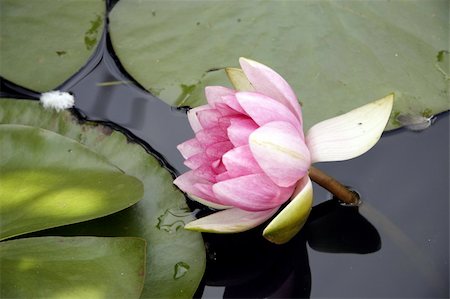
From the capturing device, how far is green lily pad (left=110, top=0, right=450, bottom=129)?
151cm

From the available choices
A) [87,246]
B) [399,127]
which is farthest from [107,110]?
[399,127]

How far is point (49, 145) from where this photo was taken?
1.40 meters

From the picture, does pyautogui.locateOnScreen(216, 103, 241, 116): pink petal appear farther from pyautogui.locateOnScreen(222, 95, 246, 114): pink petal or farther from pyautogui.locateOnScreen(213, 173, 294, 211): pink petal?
pyautogui.locateOnScreen(213, 173, 294, 211): pink petal

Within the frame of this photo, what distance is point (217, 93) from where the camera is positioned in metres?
1.25

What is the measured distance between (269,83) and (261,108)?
0.29ft

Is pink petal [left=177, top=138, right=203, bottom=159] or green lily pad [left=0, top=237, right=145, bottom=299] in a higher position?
pink petal [left=177, top=138, right=203, bottom=159]

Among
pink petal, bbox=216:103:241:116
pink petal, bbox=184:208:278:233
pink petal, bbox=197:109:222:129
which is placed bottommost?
pink petal, bbox=184:208:278:233

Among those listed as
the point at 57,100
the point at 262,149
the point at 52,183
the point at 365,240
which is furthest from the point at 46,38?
the point at 365,240

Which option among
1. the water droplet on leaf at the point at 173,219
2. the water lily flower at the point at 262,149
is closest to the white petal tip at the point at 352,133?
the water lily flower at the point at 262,149

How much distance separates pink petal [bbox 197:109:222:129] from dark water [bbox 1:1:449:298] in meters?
0.35

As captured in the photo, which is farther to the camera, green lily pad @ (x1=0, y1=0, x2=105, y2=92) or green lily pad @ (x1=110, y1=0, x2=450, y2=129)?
green lily pad @ (x1=0, y1=0, x2=105, y2=92)

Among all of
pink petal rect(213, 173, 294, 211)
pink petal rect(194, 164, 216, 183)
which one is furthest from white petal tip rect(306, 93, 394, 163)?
pink petal rect(194, 164, 216, 183)

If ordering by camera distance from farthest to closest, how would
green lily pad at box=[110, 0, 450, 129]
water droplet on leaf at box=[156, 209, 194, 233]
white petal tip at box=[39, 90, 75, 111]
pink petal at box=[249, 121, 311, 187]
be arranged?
white petal tip at box=[39, 90, 75, 111]
green lily pad at box=[110, 0, 450, 129]
water droplet on leaf at box=[156, 209, 194, 233]
pink petal at box=[249, 121, 311, 187]

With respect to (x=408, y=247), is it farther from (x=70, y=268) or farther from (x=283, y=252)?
(x=70, y=268)
